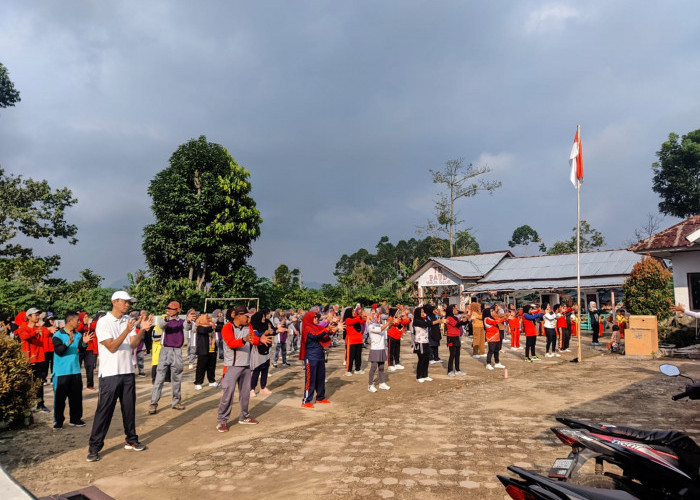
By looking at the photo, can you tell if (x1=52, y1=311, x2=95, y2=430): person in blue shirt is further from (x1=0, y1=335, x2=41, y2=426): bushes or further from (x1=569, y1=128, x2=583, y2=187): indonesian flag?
(x1=569, y1=128, x2=583, y2=187): indonesian flag

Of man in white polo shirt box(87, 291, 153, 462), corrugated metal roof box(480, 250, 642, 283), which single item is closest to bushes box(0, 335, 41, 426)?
man in white polo shirt box(87, 291, 153, 462)

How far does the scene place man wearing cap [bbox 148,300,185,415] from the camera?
8.06 meters

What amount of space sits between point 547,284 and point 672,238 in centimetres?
981

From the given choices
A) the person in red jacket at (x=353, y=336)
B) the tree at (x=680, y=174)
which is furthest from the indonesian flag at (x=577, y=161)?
the tree at (x=680, y=174)

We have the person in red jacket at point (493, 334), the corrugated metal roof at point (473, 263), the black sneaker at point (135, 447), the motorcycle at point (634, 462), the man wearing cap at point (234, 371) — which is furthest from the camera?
the corrugated metal roof at point (473, 263)

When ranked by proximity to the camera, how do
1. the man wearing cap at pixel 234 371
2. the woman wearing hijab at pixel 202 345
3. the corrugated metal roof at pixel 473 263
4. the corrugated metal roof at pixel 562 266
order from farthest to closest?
the corrugated metal roof at pixel 473 263 < the corrugated metal roof at pixel 562 266 < the woman wearing hijab at pixel 202 345 < the man wearing cap at pixel 234 371

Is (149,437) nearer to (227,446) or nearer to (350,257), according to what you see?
(227,446)

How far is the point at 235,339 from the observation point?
7172 mm

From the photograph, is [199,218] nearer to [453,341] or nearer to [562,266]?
[453,341]

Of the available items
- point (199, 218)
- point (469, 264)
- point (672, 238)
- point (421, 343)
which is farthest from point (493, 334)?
point (469, 264)

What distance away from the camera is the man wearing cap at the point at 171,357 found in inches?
317

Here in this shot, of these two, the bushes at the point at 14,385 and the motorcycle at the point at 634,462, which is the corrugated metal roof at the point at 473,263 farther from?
the motorcycle at the point at 634,462

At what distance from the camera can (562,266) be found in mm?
28203

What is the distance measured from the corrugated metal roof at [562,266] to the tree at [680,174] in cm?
1323
